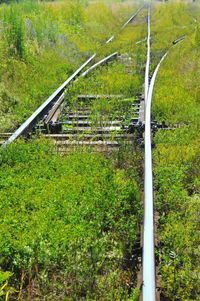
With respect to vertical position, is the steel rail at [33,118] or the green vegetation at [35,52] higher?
the green vegetation at [35,52]

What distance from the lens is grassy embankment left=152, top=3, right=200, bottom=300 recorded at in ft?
10.4

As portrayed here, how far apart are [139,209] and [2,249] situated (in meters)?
1.35

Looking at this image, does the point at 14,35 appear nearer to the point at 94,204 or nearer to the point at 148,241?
the point at 94,204

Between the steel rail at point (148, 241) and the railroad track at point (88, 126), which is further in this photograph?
the railroad track at point (88, 126)

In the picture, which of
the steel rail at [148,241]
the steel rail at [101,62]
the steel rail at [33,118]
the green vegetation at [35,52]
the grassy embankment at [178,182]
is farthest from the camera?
the steel rail at [101,62]

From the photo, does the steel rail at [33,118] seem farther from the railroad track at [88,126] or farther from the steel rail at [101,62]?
the steel rail at [101,62]

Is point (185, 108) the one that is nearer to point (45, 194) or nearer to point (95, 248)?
point (45, 194)

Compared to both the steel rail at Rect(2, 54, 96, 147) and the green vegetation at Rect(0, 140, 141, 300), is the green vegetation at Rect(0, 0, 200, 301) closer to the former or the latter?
the green vegetation at Rect(0, 140, 141, 300)

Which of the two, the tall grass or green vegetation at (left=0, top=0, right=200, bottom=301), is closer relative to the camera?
green vegetation at (left=0, top=0, right=200, bottom=301)

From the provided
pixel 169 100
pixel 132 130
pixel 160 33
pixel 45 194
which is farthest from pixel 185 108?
pixel 160 33

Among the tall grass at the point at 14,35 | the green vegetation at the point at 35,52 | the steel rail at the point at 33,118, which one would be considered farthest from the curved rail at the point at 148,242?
the tall grass at the point at 14,35

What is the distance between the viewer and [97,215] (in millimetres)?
3707

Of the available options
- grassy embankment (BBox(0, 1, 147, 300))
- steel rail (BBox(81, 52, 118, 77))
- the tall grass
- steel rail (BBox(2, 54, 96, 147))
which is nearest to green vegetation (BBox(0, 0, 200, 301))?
grassy embankment (BBox(0, 1, 147, 300))

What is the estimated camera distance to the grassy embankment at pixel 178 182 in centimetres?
317
